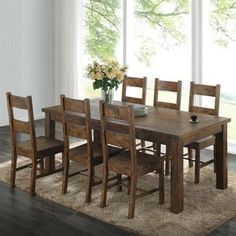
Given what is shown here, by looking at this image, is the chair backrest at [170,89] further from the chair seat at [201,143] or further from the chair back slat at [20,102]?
the chair back slat at [20,102]

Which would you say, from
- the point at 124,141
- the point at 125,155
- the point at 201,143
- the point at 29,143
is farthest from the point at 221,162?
the point at 29,143

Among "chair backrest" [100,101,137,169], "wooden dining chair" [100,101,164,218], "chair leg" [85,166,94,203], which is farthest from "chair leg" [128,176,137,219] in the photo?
"chair leg" [85,166,94,203]

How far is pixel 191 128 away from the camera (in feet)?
12.8

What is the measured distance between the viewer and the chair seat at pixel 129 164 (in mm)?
3783

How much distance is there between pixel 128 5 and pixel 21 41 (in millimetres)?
1754

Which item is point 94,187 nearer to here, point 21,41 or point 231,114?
point 231,114

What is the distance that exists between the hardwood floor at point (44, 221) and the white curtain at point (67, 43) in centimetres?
340

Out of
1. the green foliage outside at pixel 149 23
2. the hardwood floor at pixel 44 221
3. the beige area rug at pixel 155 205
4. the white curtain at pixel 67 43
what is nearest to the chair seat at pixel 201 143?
the beige area rug at pixel 155 205

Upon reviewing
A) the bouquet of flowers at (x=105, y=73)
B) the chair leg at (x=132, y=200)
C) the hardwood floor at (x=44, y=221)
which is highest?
the bouquet of flowers at (x=105, y=73)

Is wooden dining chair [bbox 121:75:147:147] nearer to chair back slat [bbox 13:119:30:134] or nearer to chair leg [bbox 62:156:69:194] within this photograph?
chair leg [bbox 62:156:69:194]

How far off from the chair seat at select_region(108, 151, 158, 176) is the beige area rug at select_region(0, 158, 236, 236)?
0.35 m

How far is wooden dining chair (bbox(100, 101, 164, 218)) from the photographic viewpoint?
12.1ft

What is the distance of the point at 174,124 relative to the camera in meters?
4.07

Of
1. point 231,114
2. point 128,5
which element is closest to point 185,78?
point 231,114
